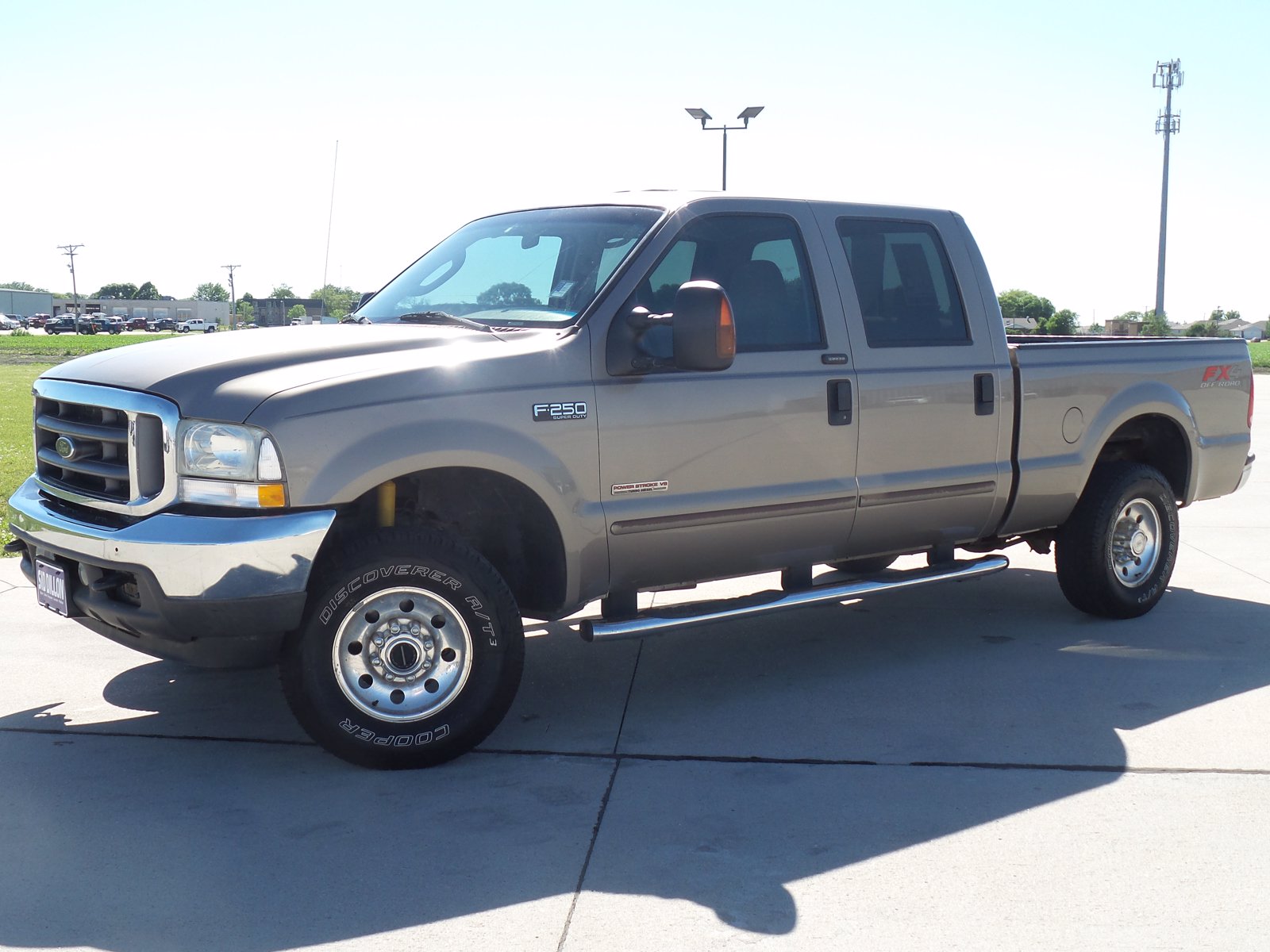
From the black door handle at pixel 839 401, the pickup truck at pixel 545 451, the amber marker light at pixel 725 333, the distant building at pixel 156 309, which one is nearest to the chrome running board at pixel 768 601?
the pickup truck at pixel 545 451

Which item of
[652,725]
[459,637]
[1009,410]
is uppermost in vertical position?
[1009,410]

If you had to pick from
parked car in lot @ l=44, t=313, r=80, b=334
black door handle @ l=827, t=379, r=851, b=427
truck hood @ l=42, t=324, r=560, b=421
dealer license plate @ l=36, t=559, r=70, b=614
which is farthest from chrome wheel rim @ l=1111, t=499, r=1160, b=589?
parked car in lot @ l=44, t=313, r=80, b=334

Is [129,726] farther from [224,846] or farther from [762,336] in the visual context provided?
[762,336]

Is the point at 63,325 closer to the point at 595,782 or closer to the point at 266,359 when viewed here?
the point at 266,359

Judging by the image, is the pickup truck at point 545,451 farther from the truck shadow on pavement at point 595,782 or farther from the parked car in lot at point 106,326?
the parked car in lot at point 106,326

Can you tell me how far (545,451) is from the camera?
4719 mm

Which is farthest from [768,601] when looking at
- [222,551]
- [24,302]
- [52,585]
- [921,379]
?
[24,302]

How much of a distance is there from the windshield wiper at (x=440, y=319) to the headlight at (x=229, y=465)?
1.09 m

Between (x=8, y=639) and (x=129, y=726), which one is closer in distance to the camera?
(x=129, y=726)

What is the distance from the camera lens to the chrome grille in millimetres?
4297

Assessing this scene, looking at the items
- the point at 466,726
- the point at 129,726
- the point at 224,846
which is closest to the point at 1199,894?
the point at 466,726

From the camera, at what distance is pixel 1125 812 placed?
13.7ft

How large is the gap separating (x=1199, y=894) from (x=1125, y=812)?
24.0 inches

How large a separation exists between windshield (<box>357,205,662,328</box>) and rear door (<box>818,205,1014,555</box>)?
3.43ft
